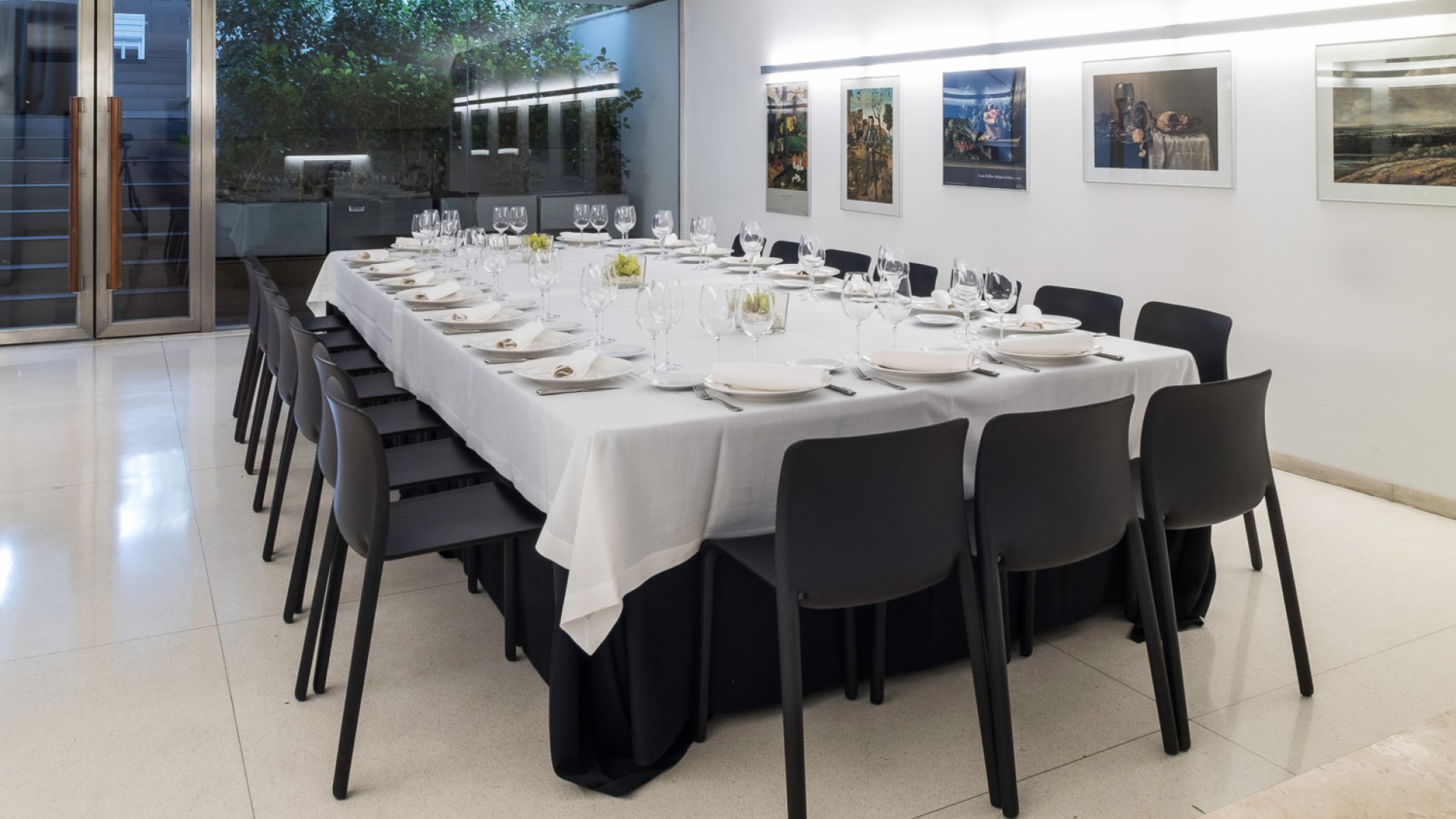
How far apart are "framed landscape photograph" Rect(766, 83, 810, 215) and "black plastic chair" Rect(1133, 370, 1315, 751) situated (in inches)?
231

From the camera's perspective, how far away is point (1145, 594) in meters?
2.55

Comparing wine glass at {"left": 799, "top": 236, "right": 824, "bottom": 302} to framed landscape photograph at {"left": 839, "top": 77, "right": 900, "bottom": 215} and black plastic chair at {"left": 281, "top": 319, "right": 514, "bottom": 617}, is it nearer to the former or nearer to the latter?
black plastic chair at {"left": 281, "top": 319, "right": 514, "bottom": 617}

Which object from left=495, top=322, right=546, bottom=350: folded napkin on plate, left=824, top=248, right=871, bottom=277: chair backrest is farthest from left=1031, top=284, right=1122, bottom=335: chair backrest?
left=495, top=322, right=546, bottom=350: folded napkin on plate

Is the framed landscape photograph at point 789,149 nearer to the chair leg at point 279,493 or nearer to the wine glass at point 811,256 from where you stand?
the wine glass at point 811,256

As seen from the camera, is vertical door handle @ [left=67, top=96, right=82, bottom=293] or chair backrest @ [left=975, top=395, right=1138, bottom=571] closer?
chair backrest @ [left=975, top=395, right=1138, bottom=571]

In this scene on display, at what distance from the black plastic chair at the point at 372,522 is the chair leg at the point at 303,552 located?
354 millimetres

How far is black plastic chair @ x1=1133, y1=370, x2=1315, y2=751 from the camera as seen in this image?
8.59 ft

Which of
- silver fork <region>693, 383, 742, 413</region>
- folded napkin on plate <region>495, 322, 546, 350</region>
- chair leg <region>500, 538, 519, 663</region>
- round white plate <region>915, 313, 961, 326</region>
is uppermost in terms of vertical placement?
round white plate <region>915, 313, 961, 326</region>

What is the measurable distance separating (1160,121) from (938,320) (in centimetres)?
227

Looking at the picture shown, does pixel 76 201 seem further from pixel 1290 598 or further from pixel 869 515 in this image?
pixel 1290 598

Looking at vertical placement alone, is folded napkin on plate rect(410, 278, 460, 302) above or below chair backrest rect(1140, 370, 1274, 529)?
above

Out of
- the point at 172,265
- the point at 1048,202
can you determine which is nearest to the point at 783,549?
the point at 1048,202

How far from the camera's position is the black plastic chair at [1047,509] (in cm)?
239

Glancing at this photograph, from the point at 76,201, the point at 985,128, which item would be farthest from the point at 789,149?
the point at 76,201
